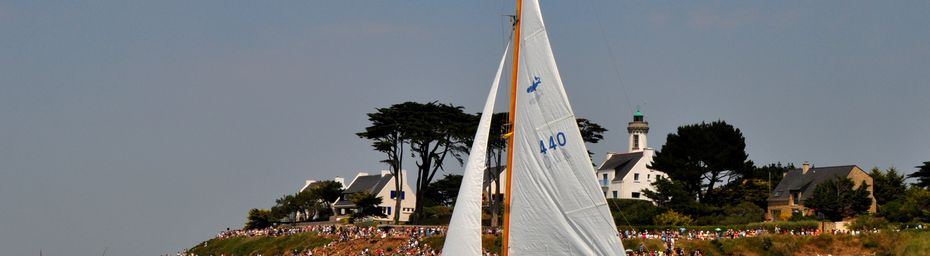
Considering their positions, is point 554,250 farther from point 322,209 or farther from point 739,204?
point 322,209

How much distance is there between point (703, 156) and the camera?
8750 cm

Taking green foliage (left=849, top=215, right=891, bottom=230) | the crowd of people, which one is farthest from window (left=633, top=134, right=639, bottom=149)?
green foliage (left=849, top=215, right=891, bottom=230)

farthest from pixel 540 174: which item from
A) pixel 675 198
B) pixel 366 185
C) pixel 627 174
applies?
pixel 366 185

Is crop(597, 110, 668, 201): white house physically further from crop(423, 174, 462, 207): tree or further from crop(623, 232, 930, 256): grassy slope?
crop(623, 232, 930, 256): grassy slope

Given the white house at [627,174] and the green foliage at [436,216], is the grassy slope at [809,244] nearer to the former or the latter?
the green foliage at [436,216]

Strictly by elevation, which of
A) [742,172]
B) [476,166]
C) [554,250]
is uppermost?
[742,172]

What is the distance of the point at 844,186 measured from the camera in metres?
77.6

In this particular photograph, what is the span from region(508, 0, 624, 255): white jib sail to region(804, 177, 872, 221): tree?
5020cm

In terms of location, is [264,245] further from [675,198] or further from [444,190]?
[444,190]

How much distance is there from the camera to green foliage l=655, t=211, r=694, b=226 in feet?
245

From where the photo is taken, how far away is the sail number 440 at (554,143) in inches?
1113

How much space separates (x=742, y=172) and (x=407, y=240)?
27919 mm

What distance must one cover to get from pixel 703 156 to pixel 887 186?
12033 mm

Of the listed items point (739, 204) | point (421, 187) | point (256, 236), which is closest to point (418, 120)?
point (421, 187)
